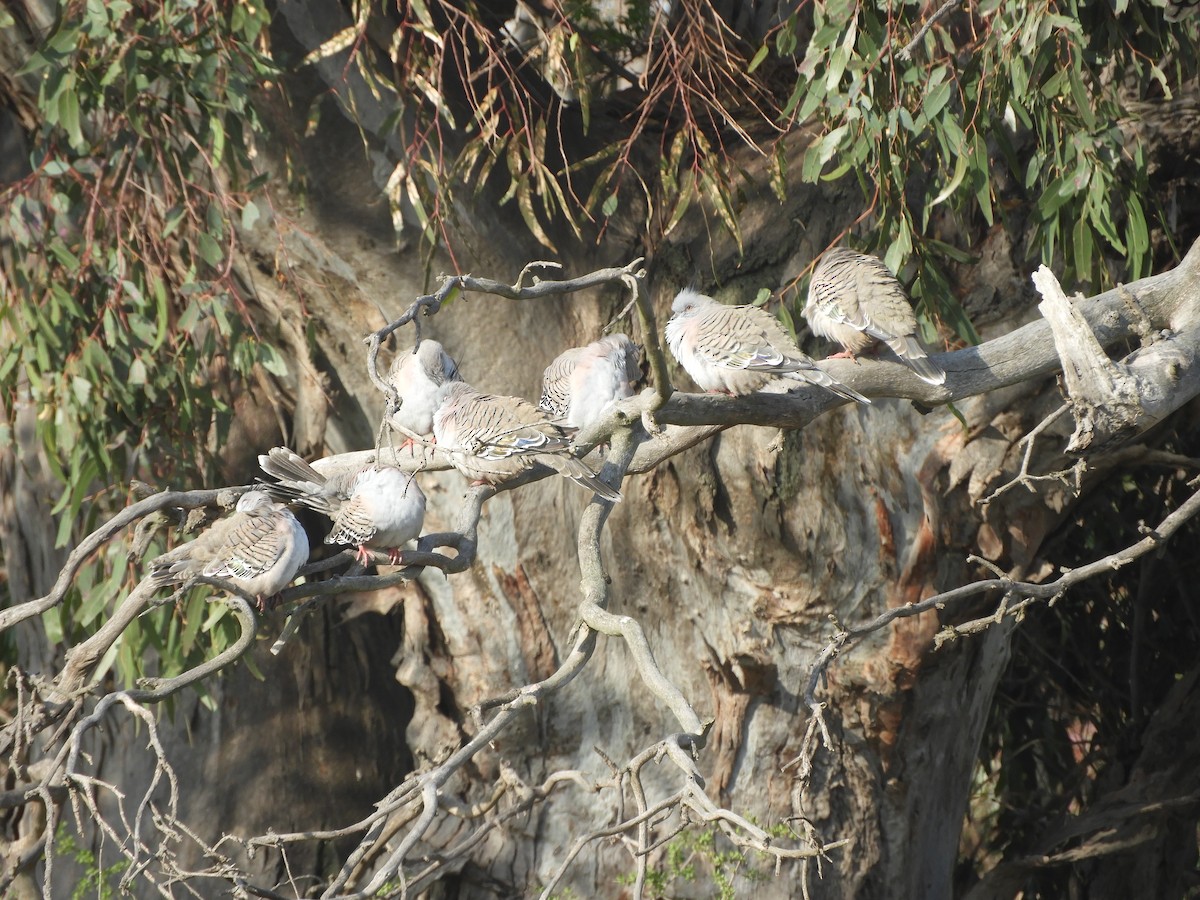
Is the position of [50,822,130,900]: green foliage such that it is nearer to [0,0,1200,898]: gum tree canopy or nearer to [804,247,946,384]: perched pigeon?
[0,0,1200,898]: gum tree canopy

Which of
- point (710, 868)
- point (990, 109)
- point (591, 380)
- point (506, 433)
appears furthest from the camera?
point (710, 868)

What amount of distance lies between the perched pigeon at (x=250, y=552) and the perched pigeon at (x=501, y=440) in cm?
45

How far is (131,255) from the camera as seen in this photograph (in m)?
3.92

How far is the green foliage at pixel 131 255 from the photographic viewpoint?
3.46 metres

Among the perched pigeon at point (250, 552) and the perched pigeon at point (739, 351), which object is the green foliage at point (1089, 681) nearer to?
the perched pigeon at point (739, 351)

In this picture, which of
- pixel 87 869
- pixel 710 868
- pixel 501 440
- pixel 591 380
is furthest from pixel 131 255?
pixel 710 868

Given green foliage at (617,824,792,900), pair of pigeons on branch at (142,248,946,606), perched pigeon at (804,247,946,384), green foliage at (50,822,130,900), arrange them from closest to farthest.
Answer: pair of pigeons on branch at (142,248,946,606)
perched pigeon at (804,247,946,384)
green foliage at (617,824,792,900)
green foliage at (50,822,130,900)

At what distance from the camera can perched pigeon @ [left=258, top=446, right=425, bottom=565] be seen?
300 cm

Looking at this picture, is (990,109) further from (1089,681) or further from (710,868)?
(1089,681)

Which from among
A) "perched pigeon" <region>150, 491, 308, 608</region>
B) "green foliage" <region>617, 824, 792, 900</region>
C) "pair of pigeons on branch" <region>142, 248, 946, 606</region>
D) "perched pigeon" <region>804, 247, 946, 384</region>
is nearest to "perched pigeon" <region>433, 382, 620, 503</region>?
"pair of pigeons on branch" <region>142, 248, 946, 606</region>

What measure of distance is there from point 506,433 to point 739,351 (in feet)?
2.10

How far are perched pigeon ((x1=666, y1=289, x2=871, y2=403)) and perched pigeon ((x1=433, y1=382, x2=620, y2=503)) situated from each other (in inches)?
19.0

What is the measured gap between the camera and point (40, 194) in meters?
4.02

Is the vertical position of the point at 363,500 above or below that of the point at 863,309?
below
